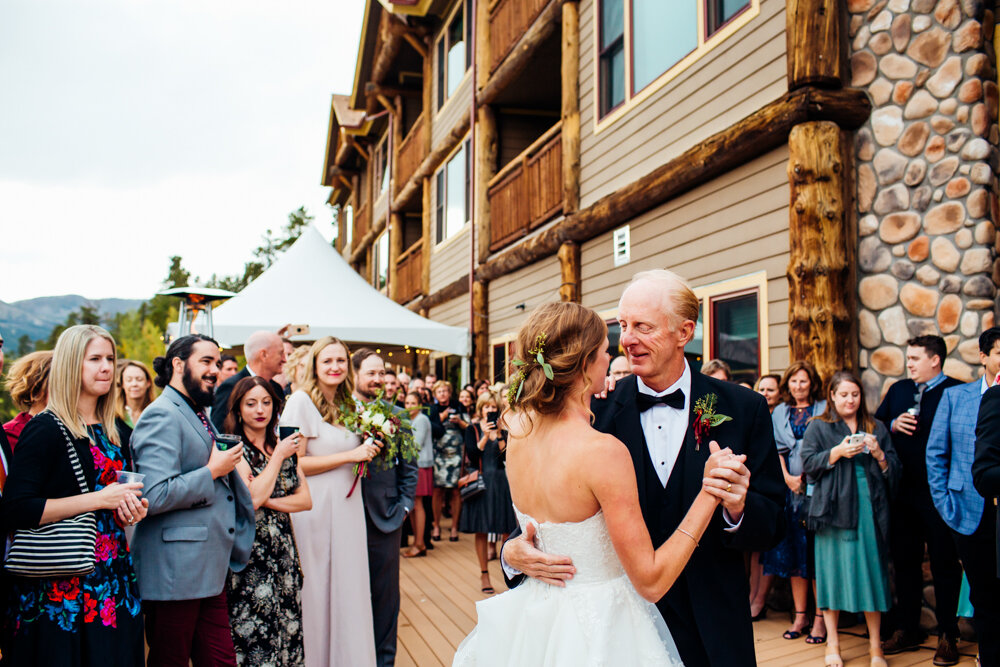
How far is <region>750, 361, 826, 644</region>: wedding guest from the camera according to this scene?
555 cm

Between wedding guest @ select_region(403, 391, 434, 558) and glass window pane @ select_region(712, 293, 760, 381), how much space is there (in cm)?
364

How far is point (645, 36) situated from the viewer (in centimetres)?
845

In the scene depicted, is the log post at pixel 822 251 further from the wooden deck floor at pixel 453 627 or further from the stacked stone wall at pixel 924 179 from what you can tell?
the wooden deck floor at pixel 453 627

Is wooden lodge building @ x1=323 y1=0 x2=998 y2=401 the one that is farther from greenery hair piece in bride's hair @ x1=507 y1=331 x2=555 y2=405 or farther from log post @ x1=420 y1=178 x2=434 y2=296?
log post @ x1=420 y1=178 x2=434 y2=296

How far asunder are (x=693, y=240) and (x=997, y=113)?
2825 millimetres

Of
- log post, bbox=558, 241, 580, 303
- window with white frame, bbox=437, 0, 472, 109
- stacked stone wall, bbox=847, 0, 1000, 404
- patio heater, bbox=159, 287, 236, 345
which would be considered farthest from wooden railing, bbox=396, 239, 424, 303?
stacked stone wall, bbox=847, 0, 1000, 404

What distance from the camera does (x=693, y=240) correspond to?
24.6 feet

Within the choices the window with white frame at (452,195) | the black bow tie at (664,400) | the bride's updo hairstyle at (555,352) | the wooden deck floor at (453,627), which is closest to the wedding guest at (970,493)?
the wooden deck floor at (453,627)

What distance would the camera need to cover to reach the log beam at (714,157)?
5754 mm

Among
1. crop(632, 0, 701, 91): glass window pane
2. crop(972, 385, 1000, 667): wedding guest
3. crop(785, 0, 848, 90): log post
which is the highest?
crop(632, 0, 701, 91): glass window pane

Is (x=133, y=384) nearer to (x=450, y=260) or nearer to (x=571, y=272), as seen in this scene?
(x=571, y=272)

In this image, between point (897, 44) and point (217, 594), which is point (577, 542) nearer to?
point (217, 594)

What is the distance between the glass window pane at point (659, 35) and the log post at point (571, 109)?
1489 millimetres

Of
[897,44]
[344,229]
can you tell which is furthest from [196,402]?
[344,229]
